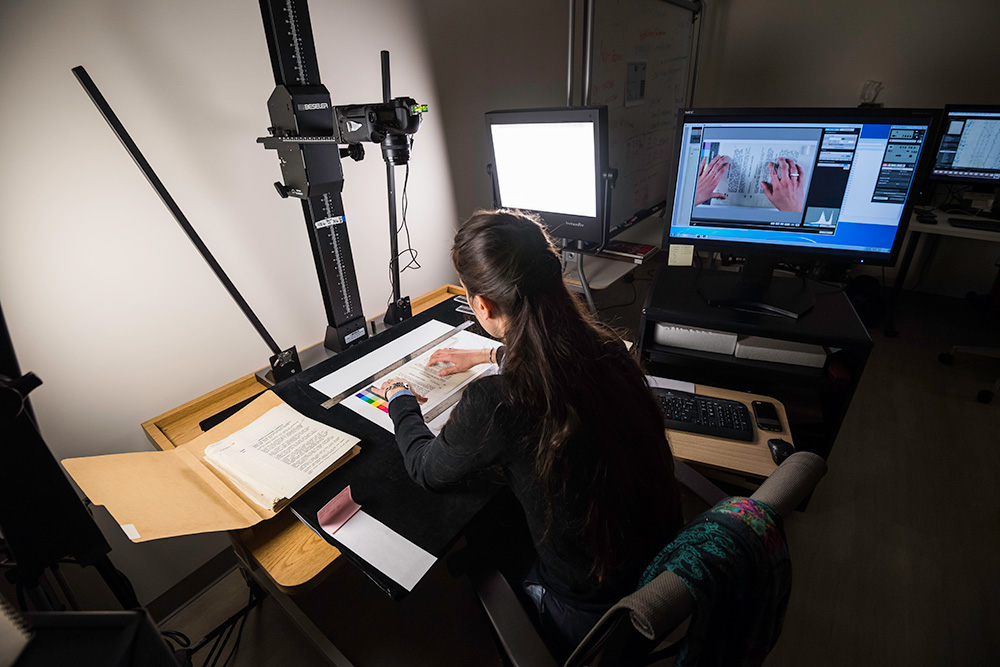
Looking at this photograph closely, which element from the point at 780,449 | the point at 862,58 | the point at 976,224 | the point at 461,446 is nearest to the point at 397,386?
the point at 461,446

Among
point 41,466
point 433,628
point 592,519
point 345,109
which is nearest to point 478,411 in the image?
point 592,519

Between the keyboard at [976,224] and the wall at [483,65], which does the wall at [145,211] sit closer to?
the wall at [483,65]

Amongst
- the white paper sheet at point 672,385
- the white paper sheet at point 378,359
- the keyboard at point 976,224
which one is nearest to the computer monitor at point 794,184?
the white paper sheet at point 672,385

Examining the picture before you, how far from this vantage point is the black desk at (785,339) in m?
1.17

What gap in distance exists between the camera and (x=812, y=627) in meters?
1.33

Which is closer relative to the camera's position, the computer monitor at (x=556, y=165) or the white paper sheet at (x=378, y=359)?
the white paper sheet at (x=378, y=359)

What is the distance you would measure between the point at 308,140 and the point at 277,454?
710 mm

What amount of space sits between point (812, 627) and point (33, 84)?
2343 mm

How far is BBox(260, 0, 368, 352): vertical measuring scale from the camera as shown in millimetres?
1056

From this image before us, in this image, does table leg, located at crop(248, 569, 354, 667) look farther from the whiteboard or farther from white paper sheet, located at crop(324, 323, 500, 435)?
the whiteboard

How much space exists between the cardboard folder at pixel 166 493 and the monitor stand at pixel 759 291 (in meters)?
1.06

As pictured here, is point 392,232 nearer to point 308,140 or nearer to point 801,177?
point 308,140

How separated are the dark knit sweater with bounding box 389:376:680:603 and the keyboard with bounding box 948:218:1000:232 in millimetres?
2829

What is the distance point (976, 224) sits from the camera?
2.47 metres
